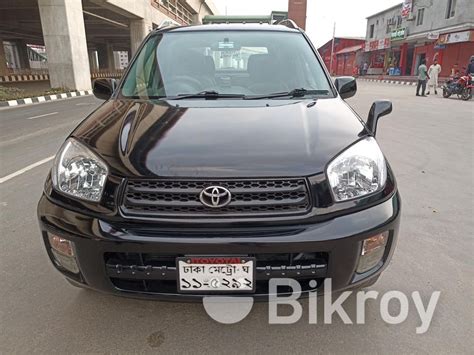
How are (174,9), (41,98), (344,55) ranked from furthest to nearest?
(344,55), (174,9), (41,98)

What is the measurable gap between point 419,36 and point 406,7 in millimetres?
4783

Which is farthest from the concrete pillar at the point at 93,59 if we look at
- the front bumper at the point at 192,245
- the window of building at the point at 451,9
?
the front bumper at the point at 192,245

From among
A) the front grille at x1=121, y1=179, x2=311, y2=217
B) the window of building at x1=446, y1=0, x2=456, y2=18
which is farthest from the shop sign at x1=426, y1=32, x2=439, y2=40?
the front grille at x1=121, y1=179, x2=311, y2=217

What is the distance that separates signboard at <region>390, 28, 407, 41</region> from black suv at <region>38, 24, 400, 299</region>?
136ft

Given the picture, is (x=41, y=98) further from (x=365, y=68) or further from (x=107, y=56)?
(x=365, y=68)

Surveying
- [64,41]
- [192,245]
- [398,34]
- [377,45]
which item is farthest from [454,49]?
[192,245]

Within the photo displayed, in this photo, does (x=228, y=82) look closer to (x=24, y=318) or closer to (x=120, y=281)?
(x=120, y=281)

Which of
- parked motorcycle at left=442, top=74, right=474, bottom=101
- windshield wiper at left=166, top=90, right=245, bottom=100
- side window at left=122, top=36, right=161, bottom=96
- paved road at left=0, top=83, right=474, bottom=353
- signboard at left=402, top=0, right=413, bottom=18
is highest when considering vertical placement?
signboard at left=402, top=0, right=413, bottom=18

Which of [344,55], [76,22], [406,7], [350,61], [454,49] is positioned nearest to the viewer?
[76,22]

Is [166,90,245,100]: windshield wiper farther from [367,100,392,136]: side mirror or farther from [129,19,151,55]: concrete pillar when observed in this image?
[129,19,151,55]: concrete pillar

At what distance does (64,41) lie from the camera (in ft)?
55.3

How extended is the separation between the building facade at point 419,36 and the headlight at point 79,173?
27.2 metres

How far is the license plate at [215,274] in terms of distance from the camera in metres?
1.63

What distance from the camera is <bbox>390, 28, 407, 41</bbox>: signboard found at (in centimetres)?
3759
